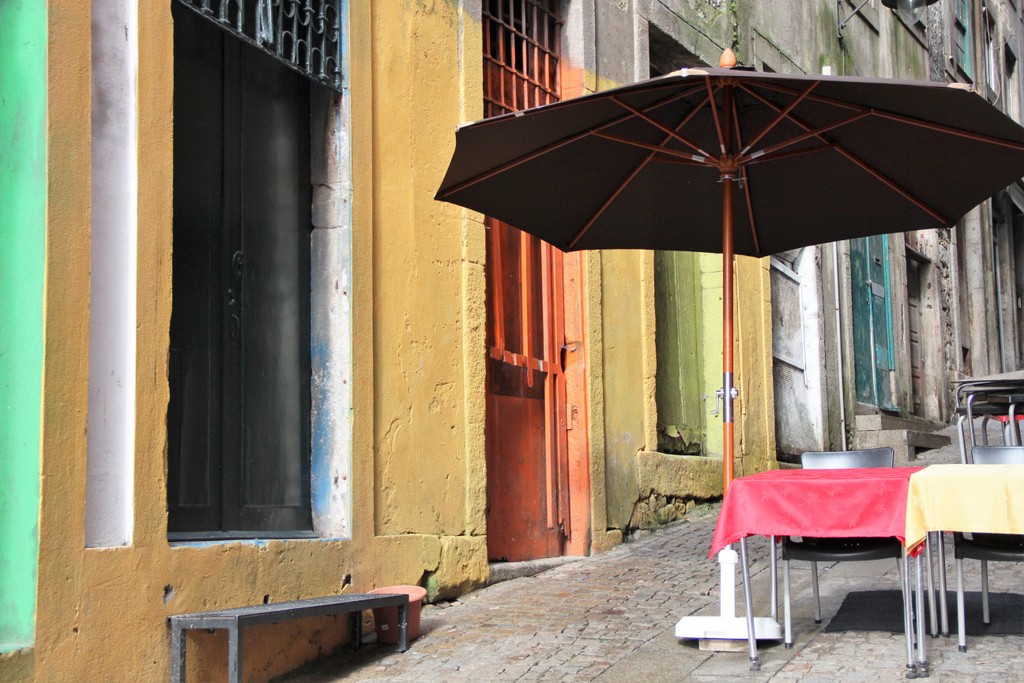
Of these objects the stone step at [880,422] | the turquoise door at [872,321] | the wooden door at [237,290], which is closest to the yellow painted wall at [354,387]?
the wooden door at [237,290]

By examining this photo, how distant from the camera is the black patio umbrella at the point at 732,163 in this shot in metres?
5.14

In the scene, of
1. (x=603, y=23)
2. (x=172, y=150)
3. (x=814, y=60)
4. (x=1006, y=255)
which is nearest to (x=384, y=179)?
(x=172, y=150)

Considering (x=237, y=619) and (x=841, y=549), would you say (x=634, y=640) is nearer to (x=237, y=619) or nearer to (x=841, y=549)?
(x=841, y=549)

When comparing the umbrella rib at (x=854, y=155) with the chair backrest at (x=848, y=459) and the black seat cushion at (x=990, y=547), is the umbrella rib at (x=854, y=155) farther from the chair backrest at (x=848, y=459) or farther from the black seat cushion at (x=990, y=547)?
A: the black seat cushion at (x=990, y=547)

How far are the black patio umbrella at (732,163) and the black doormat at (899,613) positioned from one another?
3.92ft

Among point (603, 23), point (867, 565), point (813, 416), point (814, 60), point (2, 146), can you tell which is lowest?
point (867, 565)

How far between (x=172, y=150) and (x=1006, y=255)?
755 inches

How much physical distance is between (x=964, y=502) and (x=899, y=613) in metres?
1.53

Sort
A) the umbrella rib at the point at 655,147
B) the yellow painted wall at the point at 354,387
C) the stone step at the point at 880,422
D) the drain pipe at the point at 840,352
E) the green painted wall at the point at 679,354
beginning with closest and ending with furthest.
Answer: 1. the yellow painted wall at the point at 354,387
2. the umbrella rib at the point at 655,147
3. the green painted wall at the point at 679,354
4. the drain pipe at the point at 840,352
5. the stone step at the point at 880,422

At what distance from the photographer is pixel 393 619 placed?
5.95m

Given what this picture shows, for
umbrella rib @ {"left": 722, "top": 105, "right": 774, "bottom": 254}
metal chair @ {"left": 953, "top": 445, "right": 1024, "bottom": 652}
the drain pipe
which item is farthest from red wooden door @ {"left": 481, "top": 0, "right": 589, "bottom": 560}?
the drain pipe

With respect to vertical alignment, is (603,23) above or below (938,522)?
above

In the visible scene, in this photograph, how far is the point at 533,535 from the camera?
818cm

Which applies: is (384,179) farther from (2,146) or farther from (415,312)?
(2,146)
